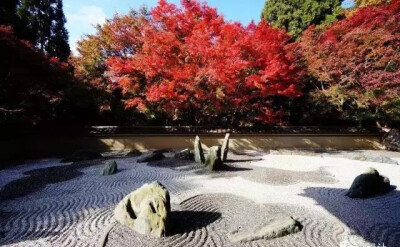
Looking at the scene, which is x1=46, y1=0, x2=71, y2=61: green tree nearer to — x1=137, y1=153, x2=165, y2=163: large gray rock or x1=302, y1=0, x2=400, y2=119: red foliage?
x1=137, y1=153, x2=165, y2=163: large gray rock

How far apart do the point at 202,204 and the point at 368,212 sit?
3.67m

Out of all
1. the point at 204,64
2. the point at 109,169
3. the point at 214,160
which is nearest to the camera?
the point at 109,169

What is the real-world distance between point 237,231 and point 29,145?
12663 millimetres

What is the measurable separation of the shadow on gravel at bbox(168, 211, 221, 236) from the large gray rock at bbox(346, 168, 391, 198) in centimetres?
378

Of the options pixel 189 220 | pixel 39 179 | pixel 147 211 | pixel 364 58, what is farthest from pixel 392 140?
pixel 39 179

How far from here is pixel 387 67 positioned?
15125mm

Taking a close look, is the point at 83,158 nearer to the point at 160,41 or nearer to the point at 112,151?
the point at 112,151

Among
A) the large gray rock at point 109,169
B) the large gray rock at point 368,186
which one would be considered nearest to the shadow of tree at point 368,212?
the large gray rock at point 368,186

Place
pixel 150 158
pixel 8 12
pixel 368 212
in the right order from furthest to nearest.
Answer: pixel 8 12 < pixel 150 158 < pixel 368 212

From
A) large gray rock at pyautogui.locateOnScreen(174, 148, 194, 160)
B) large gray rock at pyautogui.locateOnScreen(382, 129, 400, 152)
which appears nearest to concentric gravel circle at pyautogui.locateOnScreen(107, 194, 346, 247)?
large gray rock at pyautogui.locateOnScreen(174, 148, 194, 160)

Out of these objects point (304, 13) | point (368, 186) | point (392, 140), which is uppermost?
point (304, 13)

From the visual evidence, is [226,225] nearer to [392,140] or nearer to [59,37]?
[392,140]

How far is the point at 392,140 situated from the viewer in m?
15.4

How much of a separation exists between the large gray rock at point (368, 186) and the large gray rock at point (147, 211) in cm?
495
